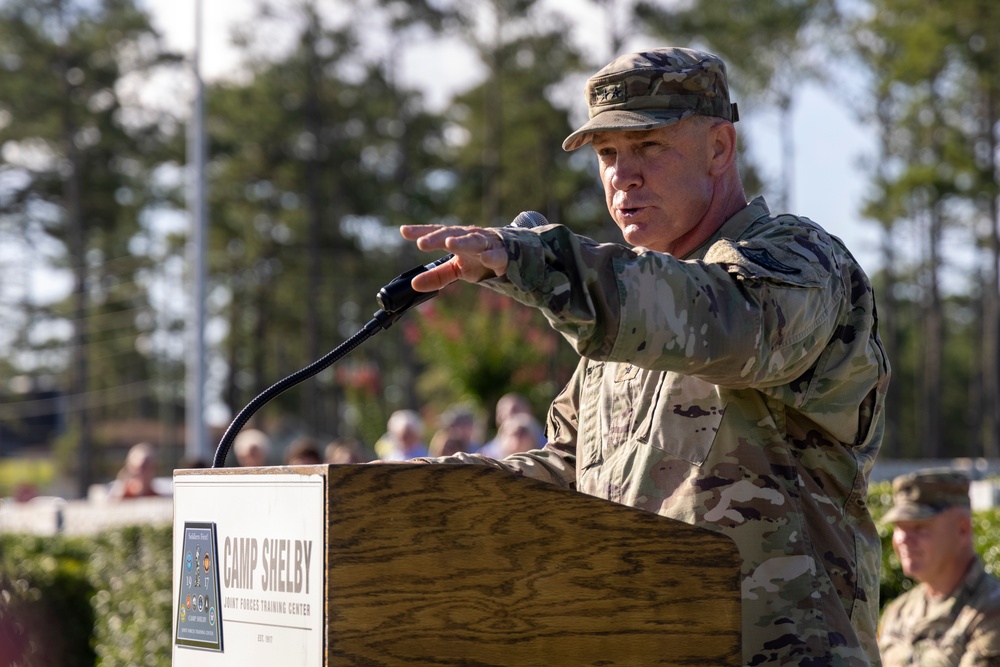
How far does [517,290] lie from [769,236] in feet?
1.89

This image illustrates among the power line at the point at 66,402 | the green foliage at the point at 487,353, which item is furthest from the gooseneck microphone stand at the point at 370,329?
the power line at the point at 66,402

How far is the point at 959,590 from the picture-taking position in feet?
16.6

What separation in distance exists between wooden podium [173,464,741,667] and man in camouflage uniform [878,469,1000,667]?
315 centimetres

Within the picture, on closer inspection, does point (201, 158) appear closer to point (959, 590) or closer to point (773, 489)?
point (959, 590)

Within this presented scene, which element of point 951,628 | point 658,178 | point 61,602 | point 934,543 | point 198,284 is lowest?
point 61,602

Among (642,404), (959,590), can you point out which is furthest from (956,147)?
(642,404)

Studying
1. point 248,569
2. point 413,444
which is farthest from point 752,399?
point 413,444

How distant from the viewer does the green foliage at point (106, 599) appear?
771 cm

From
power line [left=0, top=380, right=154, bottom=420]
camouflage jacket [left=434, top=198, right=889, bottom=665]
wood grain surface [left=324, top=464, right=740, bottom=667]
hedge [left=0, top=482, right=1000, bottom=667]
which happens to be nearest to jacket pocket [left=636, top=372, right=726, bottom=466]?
camouflage jacket [left=434, top=198, right=889, bottom=665]

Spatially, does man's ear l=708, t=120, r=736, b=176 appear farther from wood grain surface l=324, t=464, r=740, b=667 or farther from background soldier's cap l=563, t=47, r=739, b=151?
wood grain surface l=324, t=464, r=740, b=667

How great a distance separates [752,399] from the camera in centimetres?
238

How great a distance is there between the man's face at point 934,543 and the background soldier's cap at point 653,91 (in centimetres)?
306

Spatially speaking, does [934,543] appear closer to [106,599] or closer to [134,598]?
[134,598]

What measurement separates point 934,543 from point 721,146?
120 inches
